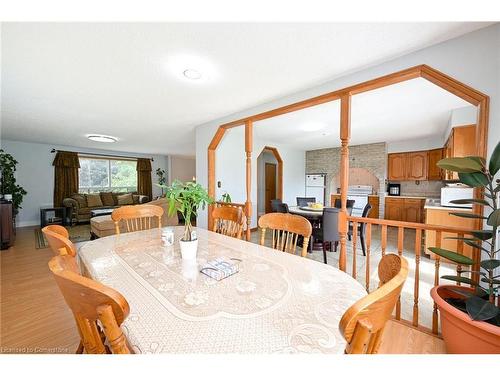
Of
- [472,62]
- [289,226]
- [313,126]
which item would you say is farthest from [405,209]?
[289,226]

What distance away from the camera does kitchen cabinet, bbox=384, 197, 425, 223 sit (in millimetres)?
5270

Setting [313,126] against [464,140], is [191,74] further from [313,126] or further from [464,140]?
[464,140]

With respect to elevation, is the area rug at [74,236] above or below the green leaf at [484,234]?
below

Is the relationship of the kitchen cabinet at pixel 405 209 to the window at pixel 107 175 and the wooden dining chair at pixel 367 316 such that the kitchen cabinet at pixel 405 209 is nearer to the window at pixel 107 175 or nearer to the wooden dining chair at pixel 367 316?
the wooden dining chair at pixel 367 316

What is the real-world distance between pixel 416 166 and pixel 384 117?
2.96 meters

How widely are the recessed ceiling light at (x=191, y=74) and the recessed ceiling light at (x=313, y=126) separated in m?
2.47

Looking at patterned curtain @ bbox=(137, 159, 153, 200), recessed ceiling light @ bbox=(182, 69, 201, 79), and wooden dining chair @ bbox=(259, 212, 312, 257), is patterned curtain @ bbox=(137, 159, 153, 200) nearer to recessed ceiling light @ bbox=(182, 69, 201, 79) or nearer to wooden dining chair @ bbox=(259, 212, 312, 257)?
recessed ceiling light @ bbox=(182, 69, 201, 79)

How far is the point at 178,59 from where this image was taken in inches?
71.5

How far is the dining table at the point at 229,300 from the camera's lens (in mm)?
618

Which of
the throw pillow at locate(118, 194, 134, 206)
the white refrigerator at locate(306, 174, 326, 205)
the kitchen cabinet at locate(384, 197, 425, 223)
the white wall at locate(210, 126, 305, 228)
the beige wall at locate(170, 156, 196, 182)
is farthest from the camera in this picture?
the beige wall at locate(170, 156, 196, 182)

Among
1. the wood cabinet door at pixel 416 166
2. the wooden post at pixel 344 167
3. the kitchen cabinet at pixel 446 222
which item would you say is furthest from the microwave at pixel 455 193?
the wood cabinet door at pixel 416 166

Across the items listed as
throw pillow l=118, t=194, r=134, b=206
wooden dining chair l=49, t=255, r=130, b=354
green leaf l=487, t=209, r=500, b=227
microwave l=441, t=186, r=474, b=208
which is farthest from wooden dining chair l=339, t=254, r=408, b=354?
throw pillow l=118, t=194, r=134, b=206

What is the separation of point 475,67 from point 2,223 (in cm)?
653

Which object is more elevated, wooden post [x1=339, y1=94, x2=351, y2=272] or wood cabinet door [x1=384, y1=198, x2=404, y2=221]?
wooden post [x1=339, y1=94, x2=351, y2=272]
